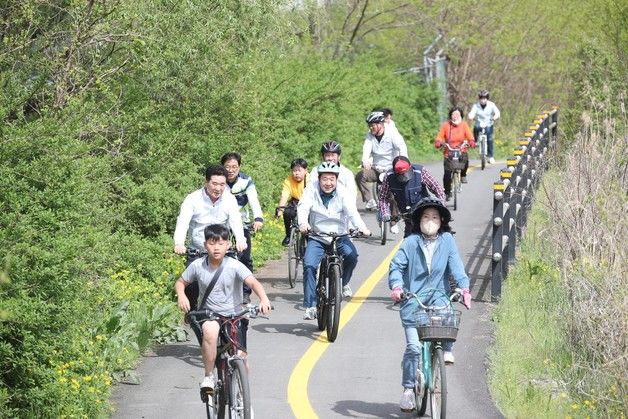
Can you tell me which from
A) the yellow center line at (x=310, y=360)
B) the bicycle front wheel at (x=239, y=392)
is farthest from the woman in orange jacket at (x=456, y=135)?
the bicycle front wheel at (x=239, y=392)

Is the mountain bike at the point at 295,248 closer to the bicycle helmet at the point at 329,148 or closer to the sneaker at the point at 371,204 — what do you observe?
the bicycle helmet at the point at 329,148

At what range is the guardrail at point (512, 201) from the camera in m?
17.3

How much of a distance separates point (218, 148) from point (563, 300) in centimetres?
729

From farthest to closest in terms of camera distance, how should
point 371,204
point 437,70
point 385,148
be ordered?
point 437,70, point 371,204, point 385,148

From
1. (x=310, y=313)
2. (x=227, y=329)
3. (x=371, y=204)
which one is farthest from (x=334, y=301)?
(x=371, y=204)

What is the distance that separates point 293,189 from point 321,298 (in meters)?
4.38

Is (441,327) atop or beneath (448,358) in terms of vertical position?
atop

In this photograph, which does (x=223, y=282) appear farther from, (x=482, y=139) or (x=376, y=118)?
(x=482, y=139)

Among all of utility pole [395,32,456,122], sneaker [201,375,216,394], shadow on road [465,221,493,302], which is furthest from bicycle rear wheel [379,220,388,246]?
utility pole [395,32,456,122]

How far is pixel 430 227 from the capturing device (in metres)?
11.5

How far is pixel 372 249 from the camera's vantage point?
21469mm

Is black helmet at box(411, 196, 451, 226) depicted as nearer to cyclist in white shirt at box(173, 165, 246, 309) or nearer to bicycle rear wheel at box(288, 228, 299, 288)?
cyclist in white shirt at box(173, 165, 246, 309)

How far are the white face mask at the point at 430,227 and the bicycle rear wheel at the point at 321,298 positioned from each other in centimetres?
364

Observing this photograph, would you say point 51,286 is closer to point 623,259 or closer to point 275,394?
point 275,394
